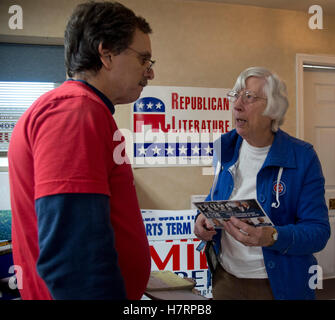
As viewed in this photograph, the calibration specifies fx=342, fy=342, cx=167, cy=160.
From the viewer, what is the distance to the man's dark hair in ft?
2.11

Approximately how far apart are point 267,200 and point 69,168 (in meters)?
Result: 0.79

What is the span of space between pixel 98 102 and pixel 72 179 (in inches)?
5.4

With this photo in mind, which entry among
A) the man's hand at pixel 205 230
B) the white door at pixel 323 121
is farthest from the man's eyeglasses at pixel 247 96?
the white door at pixel 323 121

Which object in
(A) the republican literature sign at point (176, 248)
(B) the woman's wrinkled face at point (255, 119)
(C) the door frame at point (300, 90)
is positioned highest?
(C) the door frame at point (300, 90)

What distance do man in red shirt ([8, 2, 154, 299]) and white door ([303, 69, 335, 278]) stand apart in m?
2.50

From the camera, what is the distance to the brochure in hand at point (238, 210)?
945 mm

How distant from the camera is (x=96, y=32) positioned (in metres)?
0.65

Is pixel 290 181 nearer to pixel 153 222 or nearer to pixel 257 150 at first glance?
pixel 257 150

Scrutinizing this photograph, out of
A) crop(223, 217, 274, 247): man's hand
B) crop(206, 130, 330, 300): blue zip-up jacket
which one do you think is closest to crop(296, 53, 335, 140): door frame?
crop(206, 130, 330, 300): blue zip-up jacket

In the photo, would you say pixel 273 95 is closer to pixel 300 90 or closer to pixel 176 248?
pixel 176 248

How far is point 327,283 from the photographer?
2.75 m

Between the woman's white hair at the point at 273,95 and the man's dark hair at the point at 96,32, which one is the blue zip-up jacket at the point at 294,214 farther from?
the man's dark hair at the point at 96,32

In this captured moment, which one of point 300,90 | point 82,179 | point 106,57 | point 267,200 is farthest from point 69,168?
point 300,90

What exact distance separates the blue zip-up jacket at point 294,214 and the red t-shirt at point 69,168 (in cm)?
58
